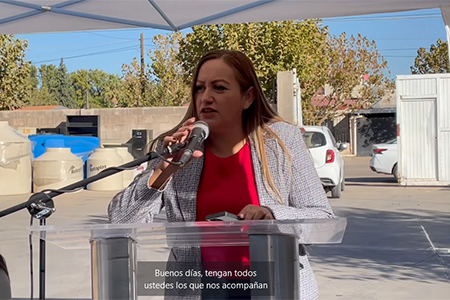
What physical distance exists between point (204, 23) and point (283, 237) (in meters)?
3.71

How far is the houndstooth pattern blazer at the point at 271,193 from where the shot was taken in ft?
7.57

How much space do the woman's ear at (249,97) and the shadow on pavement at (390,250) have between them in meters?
3.83

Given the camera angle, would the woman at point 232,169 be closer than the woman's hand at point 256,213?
No

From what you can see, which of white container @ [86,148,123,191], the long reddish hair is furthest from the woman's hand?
white container @ [86,148,123,191]

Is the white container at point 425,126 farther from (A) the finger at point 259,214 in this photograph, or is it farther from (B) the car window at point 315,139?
(A) the finger at point 259,214

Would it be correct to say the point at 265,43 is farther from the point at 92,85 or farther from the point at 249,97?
the point at 92,85

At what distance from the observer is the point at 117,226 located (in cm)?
172

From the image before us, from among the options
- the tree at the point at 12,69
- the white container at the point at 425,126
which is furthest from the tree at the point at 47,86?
the white container at the point at 425,126

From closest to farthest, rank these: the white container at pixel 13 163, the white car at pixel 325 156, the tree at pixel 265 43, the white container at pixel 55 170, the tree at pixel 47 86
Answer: the white car at pixel 325 156 < the white container at pixel 13 163 < the white container at pixel 55 170 < the tree at pixel 265 43 < the tree at pixel 47 86

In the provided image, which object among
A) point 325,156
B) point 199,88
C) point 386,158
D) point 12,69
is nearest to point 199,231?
point 199,88

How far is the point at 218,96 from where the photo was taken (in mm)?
2498

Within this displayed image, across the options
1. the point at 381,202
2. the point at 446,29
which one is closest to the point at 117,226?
the point at 446,29

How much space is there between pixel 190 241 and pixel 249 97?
1.00m

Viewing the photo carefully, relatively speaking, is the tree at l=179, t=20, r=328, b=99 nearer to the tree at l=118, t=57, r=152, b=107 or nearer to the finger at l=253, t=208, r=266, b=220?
the tree at l=118, t=57, r=152, b=107
